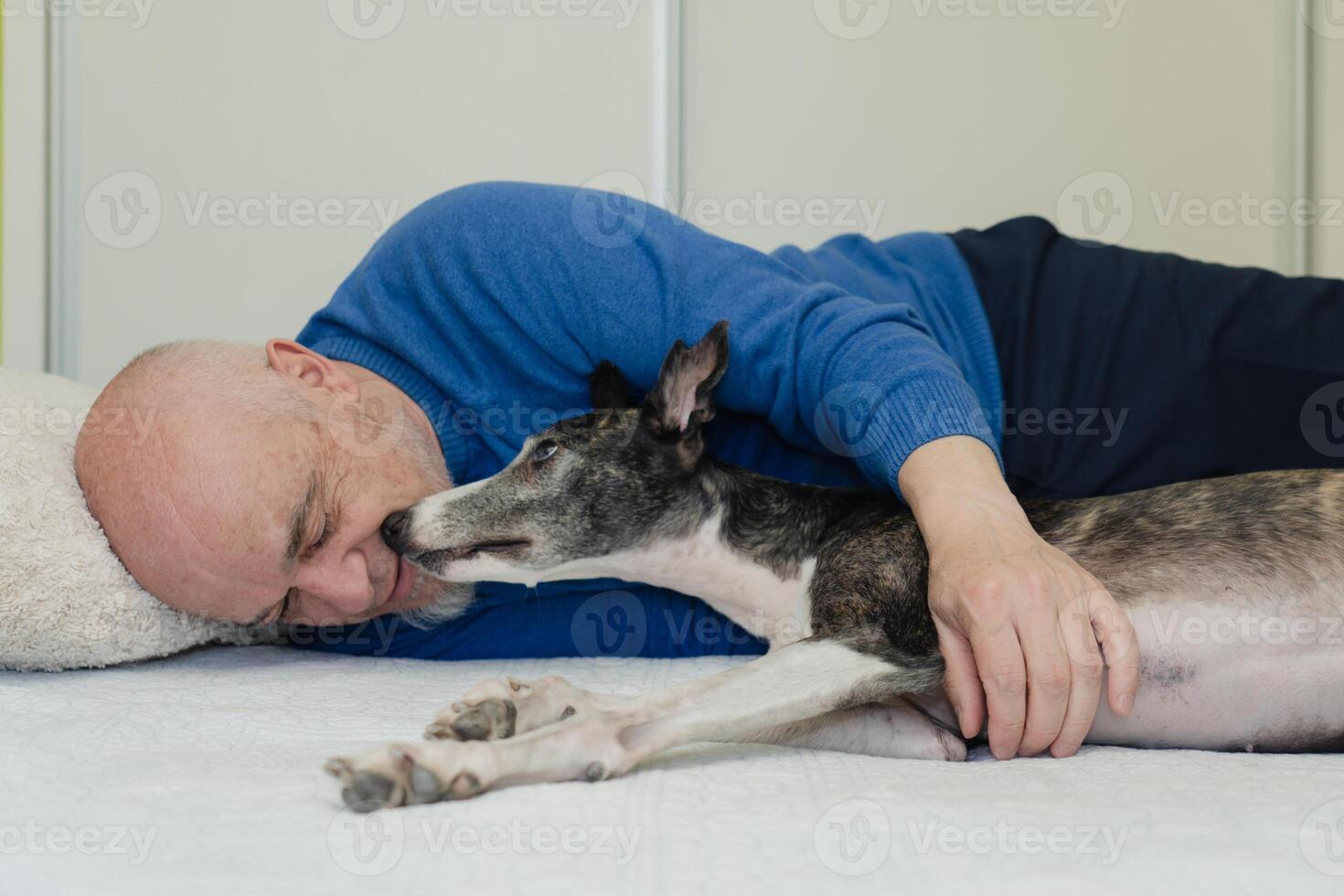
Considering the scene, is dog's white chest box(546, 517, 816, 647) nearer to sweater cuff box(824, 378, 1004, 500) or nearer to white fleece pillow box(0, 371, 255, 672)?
sweater cuff box(824, 378, 1004, 500)

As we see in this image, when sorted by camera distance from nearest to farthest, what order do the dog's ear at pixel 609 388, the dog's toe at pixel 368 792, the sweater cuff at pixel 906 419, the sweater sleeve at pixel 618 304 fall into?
the dog's toe at pixel 368 792 < the sweater cuff at pixel 906 419 < the sweater sleeve at pixel 618 304 < the dog's ear at pixel 609 388

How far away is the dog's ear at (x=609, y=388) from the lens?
261cm

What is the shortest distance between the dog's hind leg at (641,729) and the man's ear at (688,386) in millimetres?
649

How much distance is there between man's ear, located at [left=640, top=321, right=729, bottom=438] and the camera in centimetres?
228

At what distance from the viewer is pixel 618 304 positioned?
2.56 m

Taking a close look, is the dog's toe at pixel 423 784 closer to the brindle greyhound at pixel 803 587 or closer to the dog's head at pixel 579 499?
the brindle greyhound at pixel 803 587

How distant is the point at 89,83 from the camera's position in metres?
4.08

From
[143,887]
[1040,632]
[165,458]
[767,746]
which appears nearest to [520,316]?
[165,458]

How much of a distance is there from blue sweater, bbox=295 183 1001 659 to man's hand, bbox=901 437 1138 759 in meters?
0.40

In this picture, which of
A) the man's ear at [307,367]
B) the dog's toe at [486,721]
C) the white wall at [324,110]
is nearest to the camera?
the dog's toe at [486,721]

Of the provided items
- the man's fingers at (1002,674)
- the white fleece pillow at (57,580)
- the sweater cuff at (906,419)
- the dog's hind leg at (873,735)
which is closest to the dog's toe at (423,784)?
the dog's hind leg at (873,735)

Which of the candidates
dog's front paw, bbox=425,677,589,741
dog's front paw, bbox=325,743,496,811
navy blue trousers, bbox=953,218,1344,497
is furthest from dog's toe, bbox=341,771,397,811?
navy blue trousers, bbox=953,218,1344,497

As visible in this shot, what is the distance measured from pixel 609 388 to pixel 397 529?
59cm

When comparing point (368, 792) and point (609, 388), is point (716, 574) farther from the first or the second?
point (368, 792)
